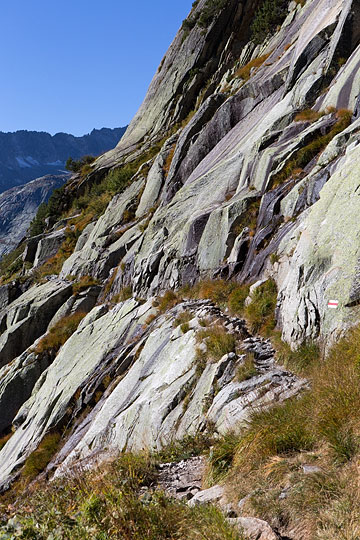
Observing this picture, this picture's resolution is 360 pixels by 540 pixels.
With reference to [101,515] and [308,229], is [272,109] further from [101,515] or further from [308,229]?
[101,515]

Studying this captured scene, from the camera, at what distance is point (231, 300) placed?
38.5 ft

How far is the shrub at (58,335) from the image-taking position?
2072 centimetres

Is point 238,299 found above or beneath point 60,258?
beneath

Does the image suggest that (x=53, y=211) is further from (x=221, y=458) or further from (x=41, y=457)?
(x=221, y=458)

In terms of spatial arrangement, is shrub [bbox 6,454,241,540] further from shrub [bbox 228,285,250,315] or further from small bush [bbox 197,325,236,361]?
shrub [bbox 228,285,250,315]

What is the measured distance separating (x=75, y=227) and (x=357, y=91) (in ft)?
93.7

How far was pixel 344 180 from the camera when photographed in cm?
889

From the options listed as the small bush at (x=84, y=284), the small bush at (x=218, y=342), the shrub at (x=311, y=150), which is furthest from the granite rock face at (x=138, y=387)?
the shrub at (x=311, y=150)

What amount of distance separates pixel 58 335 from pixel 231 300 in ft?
42.9

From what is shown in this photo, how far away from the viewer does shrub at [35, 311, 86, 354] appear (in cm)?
2072

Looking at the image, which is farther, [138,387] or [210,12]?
[210,12]

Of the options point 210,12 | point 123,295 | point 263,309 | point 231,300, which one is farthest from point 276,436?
point 210,12

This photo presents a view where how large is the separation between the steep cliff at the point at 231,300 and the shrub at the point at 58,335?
11 cm

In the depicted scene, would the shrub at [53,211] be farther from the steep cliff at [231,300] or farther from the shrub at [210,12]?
the shrub at [210,12]
